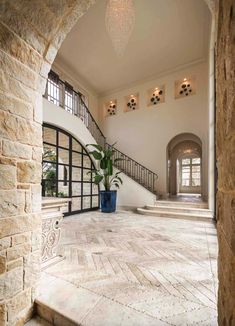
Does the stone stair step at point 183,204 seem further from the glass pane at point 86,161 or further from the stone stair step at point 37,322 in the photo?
the stone stair step at point 37,322

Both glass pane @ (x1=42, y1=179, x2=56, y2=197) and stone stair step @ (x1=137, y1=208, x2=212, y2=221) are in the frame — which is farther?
glass pane @ (x1=42, y1=179, x2=56, y2=197)

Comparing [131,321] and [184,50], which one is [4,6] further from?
[184,50]

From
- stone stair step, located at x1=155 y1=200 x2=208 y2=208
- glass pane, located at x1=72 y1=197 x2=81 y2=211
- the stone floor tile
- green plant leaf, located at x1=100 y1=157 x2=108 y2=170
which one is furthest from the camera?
green plant leaf, located at x1=100 y1=157 x2=108 y2=170

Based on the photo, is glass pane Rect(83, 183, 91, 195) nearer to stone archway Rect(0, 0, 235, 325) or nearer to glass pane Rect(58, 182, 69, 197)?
glass pane Rect(58, 182, 69, 197)

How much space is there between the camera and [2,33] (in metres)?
1.33

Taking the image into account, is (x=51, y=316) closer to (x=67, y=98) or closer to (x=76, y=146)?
(x=76, y=146)

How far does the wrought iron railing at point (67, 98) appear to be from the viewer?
6758 millimetres

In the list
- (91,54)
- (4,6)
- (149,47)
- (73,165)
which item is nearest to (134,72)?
(149,47)

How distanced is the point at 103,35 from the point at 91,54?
1025 millimetres

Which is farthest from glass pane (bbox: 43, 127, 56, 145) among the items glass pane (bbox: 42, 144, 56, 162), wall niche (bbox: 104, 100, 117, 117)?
wall niche (bbox: 104, 100, 117, 117)

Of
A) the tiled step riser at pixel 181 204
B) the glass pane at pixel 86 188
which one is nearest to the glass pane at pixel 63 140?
the glass pane at pixel 86 188

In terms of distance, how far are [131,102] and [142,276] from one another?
810 centimetres

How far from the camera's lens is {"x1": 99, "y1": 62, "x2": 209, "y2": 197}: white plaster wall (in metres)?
7.16

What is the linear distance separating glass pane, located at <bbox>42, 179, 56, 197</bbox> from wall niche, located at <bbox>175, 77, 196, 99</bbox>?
612 centimetres
